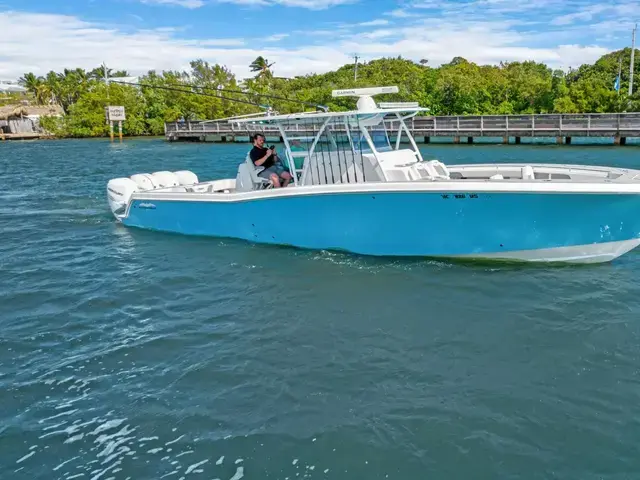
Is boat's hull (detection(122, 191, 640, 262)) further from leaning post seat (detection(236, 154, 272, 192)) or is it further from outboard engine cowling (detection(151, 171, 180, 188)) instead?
outboard engine cowling (detection(151, 171, 180, 188))

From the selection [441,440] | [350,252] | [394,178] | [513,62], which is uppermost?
[513,62]

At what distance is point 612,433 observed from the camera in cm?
539

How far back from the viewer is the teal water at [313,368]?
17.2ft

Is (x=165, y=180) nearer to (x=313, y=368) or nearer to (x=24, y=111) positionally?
(x=313, y=368)

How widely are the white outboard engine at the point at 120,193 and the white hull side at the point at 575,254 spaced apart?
828 centimetres

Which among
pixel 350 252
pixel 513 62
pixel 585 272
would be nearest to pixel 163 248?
pixel 350 252

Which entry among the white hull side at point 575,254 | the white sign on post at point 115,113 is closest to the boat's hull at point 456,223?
the white hull side at point 575,254

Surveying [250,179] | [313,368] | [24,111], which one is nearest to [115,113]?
[24,111]

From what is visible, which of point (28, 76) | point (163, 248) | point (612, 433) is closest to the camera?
point (612, 433)

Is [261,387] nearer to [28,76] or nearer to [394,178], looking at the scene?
[394,178]

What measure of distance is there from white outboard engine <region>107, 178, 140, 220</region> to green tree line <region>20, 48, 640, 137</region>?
2710cm

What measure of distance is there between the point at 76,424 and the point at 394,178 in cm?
666

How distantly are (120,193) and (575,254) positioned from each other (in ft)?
33.1

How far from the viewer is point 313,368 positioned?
6797mm
